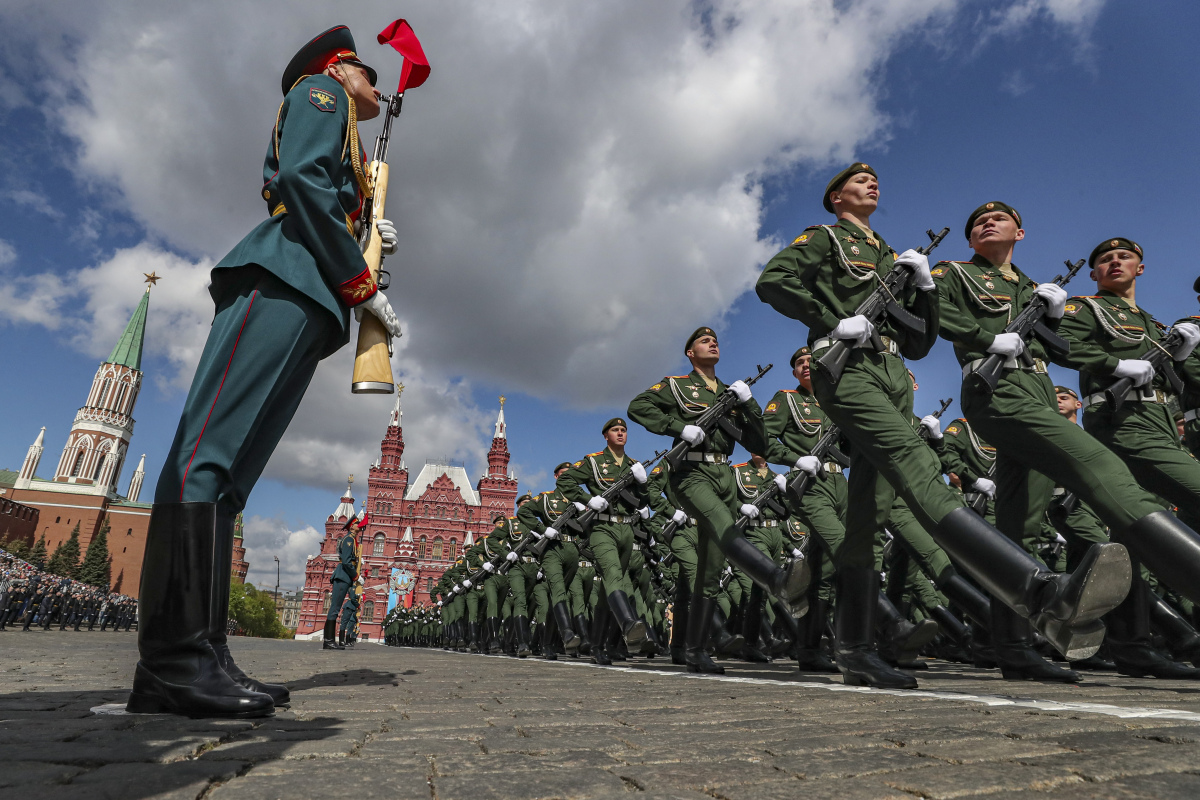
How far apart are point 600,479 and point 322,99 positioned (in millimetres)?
7012

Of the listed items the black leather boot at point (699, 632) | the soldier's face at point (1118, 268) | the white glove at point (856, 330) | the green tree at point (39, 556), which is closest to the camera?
the white glove at point (856, 330)

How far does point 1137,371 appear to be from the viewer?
457cm

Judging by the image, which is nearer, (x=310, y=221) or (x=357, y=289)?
(x=310, y=221)

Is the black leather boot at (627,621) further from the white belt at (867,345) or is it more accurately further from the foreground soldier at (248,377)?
the foreground soldier at (248,377)

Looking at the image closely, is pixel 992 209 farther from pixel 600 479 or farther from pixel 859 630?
pixel 600 479

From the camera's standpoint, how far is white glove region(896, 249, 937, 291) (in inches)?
163

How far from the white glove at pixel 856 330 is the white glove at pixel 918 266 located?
53cm

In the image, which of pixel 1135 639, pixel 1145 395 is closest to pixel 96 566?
pixel 1135 639

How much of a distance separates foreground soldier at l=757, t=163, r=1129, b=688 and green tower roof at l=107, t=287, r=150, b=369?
111280 millimetres

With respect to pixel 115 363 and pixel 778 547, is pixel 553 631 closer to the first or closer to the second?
pixel 778 547

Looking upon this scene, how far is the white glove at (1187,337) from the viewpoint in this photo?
191 inches

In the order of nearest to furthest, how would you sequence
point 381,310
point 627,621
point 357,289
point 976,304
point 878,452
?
point 357,289 → point 381,310 → point 878,452 → point 976,304 → point 627,621

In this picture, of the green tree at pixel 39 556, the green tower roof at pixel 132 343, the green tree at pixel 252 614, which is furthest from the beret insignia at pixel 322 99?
the green tower roof at pixel 132 343

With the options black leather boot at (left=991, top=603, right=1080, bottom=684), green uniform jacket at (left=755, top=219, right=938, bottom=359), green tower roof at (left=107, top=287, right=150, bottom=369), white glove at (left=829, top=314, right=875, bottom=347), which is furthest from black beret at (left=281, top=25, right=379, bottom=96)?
green tower roof at (left=107, top=287, right=150, bottom=369)
